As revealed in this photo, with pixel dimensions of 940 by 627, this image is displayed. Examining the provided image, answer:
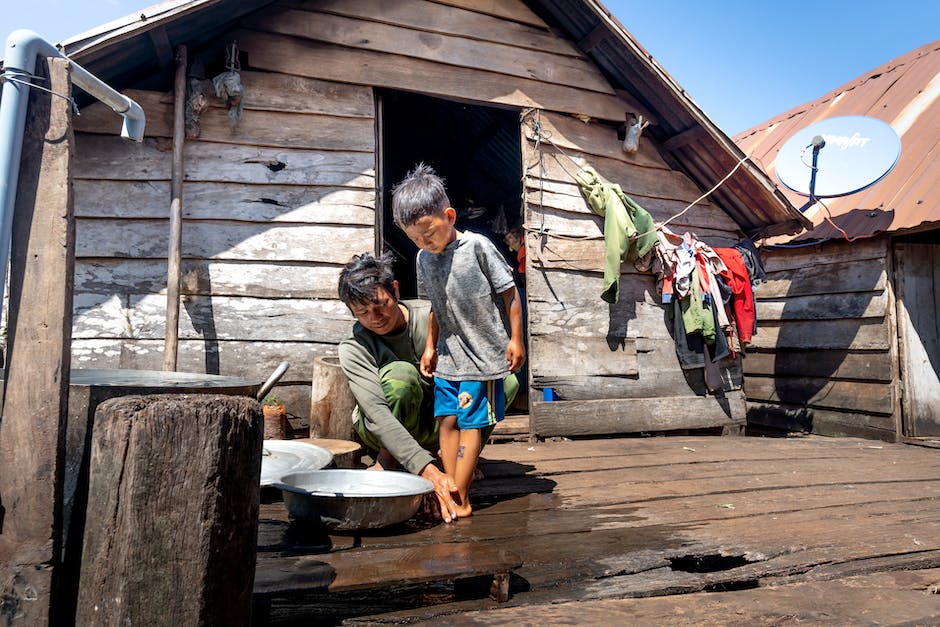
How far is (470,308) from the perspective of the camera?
2.83m

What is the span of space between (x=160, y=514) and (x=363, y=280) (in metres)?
1.70

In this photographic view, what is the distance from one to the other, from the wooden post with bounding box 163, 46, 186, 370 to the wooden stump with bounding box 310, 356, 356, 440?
99 centimetres

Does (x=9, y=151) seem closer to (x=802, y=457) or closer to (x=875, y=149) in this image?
(x=802, y=457)

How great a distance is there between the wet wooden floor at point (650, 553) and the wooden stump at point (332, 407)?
95 centimetres

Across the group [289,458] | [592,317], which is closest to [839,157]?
[592,317]

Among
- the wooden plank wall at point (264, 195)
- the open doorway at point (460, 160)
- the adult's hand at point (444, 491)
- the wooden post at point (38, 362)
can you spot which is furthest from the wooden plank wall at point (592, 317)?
the wooden post at point (38, 362)

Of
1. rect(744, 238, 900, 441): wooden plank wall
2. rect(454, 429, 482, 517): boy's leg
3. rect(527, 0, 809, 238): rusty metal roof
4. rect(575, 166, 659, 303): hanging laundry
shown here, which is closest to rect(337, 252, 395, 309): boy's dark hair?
rect(454, 429, 482, 517): boy's leg

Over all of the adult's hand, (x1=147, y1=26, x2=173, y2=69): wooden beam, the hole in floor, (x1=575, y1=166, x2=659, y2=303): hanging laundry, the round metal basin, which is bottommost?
the hole in floor

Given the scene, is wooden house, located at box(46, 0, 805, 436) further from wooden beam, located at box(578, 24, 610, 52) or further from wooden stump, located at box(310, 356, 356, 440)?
wooden stump, located at box(310, 356, 356, 440)

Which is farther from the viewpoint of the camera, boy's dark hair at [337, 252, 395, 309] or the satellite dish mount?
the satellite dish mount

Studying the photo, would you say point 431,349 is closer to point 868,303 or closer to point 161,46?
point 161,46

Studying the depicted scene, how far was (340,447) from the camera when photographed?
11.2 ft

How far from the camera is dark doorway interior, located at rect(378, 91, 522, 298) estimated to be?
7.18m

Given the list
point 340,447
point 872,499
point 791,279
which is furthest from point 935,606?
point 791,279
